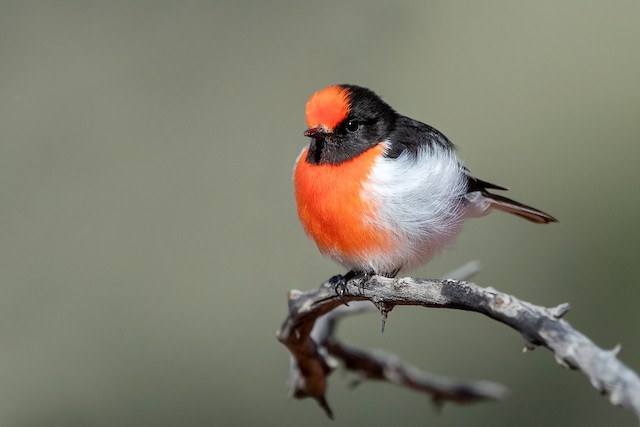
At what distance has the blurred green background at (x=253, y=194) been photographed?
511 centimetres

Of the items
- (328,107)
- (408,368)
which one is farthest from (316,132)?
(408,368)

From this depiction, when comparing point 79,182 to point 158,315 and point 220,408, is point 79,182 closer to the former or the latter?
point 158,315

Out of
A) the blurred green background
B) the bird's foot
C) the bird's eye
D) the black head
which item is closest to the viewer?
the bird's foot

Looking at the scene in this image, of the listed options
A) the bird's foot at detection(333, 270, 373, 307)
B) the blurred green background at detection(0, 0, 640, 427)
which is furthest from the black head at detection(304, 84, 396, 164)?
the blurred green background at detection(0, 0, 640, 427)

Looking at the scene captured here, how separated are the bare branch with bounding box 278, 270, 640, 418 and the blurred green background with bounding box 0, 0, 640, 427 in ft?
3.52

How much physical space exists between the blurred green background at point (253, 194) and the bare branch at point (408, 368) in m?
1.07

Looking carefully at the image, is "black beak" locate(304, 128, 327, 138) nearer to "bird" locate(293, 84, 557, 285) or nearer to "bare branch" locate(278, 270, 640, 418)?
"bird" locate(293, 84, 557, 285)

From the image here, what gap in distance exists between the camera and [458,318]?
520 centimetres

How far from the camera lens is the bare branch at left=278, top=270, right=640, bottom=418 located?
6.06ft

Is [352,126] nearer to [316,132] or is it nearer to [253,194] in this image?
[316,132]

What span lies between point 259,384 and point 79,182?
1883mm

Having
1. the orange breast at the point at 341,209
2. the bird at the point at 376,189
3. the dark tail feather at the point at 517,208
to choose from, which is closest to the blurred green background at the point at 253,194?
the dark tail feather at the point at 517,208

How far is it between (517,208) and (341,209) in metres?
0.81

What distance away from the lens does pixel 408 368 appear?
3.86m
